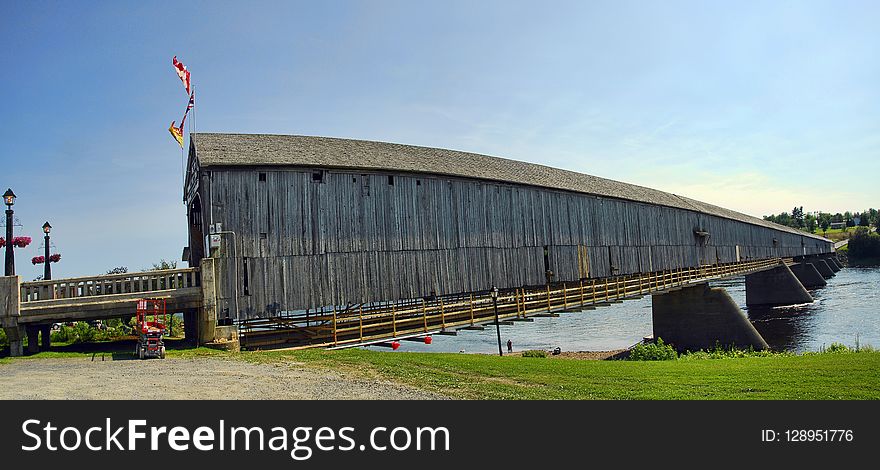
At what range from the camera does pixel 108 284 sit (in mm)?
15914

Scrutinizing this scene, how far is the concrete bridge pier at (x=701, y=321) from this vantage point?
33.1 meters

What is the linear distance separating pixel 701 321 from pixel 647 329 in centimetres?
1355

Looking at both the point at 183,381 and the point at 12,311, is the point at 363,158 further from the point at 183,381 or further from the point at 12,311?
the point at 183,381

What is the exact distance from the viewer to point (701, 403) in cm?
935

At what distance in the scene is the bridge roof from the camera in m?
19.6

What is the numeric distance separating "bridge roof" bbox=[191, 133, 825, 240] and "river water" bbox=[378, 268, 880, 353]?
561 inches

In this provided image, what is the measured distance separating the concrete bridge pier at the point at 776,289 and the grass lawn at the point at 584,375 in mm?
52325

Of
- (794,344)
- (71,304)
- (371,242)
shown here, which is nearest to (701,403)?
(371,242)

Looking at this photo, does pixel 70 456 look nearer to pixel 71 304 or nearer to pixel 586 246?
pixel 71 304

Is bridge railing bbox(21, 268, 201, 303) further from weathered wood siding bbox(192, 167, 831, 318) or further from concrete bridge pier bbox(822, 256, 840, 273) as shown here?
concrete bridge pier bbox(822, 256, 840, 273)

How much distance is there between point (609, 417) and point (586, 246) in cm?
2370

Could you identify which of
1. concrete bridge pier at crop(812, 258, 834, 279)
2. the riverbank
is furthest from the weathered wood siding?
concrete bridge pier at crop(812, 258, 834, 279)

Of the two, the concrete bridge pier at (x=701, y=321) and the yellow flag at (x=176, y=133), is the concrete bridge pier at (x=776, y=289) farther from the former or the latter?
the yellow flag at (x=176, y=133)

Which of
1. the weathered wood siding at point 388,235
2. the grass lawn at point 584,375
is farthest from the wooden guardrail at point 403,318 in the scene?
the grass lawn at point 584,375
